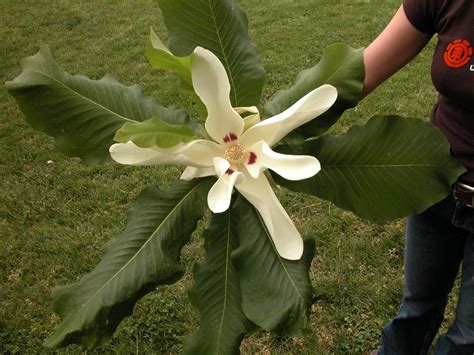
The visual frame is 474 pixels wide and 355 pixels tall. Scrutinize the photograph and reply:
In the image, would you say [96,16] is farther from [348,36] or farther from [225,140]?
[225,140]

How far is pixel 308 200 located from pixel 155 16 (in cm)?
501

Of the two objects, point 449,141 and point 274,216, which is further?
point 449,141

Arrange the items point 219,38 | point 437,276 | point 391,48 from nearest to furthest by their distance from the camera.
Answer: point 219,38 → point 391,48 → point 437,276

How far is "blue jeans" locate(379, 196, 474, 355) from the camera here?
1641 mm

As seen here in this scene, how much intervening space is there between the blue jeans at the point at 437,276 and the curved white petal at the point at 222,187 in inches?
34.6

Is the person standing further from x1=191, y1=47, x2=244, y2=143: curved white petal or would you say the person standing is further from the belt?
x1=191, y1=47, x2=244, y2=143: curved white petal

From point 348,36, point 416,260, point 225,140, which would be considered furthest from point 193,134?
point 348,36

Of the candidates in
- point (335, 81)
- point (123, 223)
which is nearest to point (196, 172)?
point (335, 81)

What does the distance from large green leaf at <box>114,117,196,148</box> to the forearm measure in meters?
0.72

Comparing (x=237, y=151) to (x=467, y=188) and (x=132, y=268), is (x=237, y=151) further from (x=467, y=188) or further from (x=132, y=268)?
(x=467, y=188)

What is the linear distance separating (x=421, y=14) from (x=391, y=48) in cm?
11

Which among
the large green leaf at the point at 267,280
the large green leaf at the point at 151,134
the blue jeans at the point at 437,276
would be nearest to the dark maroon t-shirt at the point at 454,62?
the blue jeans at the point at 437,276

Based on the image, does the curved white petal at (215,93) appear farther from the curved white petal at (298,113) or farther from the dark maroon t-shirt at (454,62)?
the dark maroon t-shirt at (454,62)

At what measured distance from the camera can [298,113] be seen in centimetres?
94
